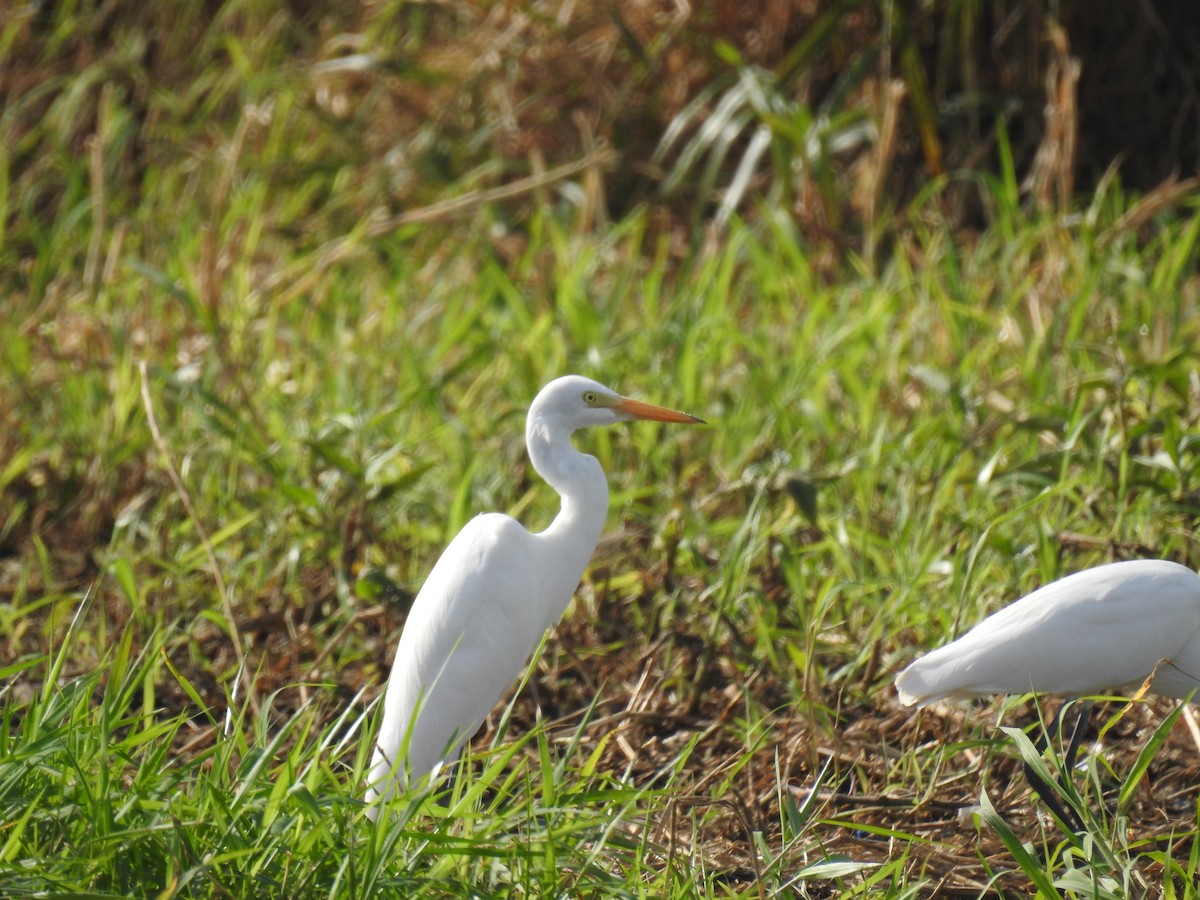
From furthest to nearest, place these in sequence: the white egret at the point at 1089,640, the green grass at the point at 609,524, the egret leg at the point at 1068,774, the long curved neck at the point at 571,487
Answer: the long curved neck at the point at 571,487 → the white egret at the point at 1089,640 → the egret leg at the point at 1068,774 → the green grass at the point at 609,524

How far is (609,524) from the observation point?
3.75m

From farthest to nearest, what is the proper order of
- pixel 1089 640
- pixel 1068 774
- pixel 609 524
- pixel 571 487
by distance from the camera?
pixel 609 524 < pixel 571 487 < pixel 1089 640 < pixel 1068 774

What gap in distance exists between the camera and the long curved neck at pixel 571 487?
275cm

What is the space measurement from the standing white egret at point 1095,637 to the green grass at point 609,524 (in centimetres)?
20

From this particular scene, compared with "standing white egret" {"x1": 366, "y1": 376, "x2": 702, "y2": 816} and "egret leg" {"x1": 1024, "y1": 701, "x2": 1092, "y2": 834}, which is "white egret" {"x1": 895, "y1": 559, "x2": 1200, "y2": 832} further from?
"standing white egret" {"x1": 366, "y1": 376, "x2": 702, "y2": 816}

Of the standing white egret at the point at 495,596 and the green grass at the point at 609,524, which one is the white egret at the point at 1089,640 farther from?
the standing white egret at the point at 495,596

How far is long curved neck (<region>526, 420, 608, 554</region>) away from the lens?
2.75 meters

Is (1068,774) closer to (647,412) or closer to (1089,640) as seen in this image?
(1089,640)

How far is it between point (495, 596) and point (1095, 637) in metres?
1.12

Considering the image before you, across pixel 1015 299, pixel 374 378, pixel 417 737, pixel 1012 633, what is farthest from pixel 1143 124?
pixel 417 737

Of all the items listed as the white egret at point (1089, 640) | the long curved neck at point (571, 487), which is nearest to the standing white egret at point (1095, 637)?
the white egret at point (1089, 640)

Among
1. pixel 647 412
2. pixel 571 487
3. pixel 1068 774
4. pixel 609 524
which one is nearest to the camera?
pixel 1068 774

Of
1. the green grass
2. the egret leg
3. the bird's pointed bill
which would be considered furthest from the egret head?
the egret leg

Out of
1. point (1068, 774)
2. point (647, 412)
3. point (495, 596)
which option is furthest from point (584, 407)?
point (1068, 774)
